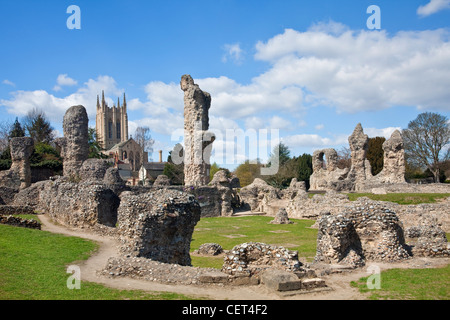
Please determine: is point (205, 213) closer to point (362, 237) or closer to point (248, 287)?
point (362, 237)

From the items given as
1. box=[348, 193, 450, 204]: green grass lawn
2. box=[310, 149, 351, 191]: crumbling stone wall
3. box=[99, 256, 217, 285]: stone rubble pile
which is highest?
box=[310, 149, 351, 191]: crumbling stone wall

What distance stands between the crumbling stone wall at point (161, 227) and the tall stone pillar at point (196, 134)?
65.5 ft

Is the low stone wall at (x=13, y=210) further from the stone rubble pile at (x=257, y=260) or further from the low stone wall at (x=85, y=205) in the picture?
the stone rubble pile at (x=257, y=260)

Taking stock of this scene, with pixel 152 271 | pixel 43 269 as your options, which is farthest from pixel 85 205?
pixel 152 271

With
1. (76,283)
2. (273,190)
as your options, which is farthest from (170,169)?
(76,283)

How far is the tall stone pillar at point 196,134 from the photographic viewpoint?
31.4 metres

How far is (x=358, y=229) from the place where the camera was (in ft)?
35.7

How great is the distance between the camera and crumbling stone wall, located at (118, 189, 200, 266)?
10180 mm

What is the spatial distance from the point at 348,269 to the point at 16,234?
36.6 ft

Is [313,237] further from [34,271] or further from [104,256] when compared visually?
[34,271]

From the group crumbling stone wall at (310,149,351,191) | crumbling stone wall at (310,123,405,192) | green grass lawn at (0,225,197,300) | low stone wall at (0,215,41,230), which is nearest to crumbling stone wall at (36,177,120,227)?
low stone wall at (0,215,41,230)

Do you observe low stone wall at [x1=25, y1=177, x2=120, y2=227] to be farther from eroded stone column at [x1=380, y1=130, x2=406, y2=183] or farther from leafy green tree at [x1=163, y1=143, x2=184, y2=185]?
leafy green tree at [x1=163, y1=143, x2=184, y2=185]

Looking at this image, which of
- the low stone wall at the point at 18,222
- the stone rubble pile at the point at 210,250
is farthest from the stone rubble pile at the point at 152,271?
the low stone wall at the point at 18,222

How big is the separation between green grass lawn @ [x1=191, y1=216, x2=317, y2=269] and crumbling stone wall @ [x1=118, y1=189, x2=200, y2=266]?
145 centimetres
